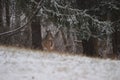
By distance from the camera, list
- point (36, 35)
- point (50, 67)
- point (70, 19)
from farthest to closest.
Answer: point (36, 35) → point (70, 19) → point (50, 67)

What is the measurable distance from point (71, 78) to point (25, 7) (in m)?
7.50

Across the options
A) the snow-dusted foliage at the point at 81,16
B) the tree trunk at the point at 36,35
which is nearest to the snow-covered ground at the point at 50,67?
the snow-dusted foliage at the point at 81,16

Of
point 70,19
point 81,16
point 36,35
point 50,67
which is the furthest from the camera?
point 36,35

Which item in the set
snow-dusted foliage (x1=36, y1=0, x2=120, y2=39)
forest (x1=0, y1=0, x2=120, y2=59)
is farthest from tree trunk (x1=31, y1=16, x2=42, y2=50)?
snow-dusted foliage (x1=36, y1=0, x2=120, y2=39)

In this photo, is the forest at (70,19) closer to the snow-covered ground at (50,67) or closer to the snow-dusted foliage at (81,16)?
the snow-dusted foliage at (81,16)

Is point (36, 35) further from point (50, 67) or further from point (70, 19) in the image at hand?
point (50, 67)

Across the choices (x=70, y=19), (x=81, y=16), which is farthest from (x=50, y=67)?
(x=81, y=16)

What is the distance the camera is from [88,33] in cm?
1577

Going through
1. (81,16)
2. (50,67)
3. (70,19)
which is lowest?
(50,67)

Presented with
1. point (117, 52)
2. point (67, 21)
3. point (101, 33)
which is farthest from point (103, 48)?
point (67, 21)

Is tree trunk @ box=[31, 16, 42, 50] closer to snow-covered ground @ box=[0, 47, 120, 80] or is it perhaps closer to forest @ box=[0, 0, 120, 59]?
forest @ box=[0, 0, 120, 59]

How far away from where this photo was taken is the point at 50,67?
8.55 metres

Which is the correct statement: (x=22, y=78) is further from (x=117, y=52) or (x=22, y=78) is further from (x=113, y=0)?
(x=117, y=52)

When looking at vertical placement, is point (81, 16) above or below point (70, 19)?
above
